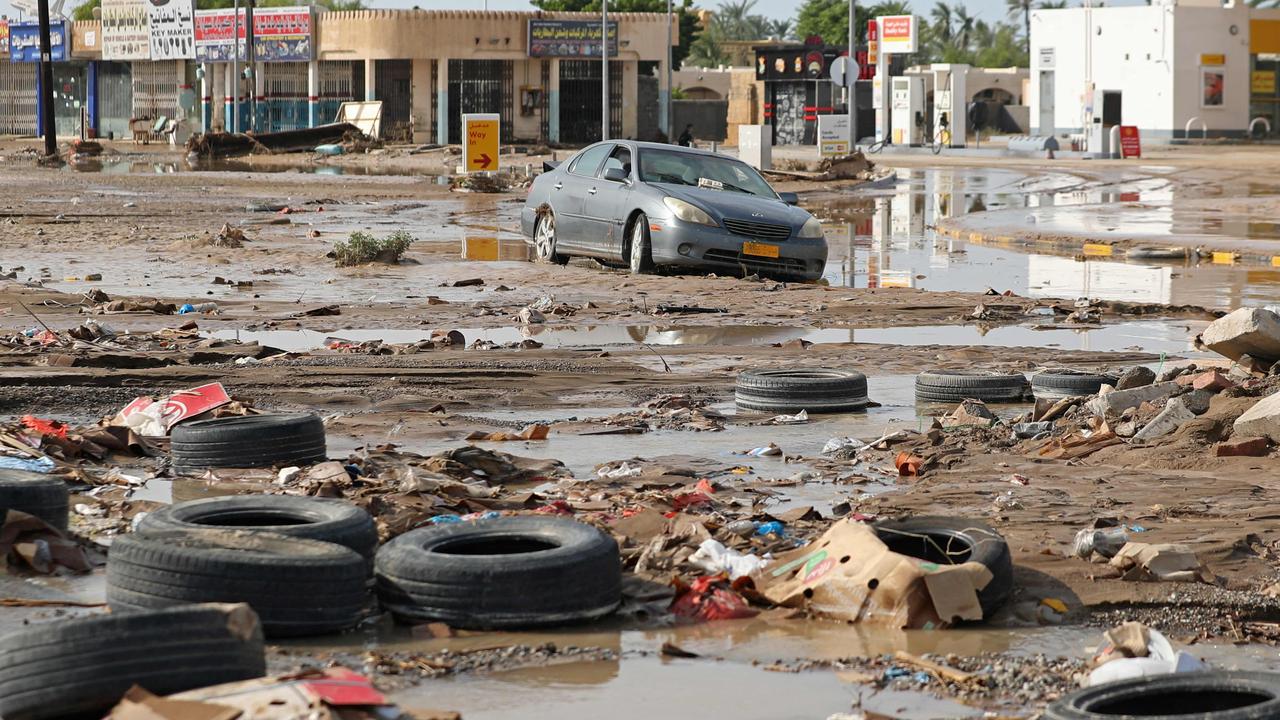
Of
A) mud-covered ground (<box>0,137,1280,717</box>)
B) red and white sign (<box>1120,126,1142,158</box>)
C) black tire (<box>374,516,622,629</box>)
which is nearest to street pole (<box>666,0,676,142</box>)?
red and white sign (<box>1120,126,1142,158</box>)

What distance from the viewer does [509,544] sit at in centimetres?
641

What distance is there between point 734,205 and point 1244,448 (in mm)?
9612

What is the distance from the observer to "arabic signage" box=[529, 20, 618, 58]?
2648 inches

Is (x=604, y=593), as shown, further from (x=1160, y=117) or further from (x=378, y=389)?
(x=1160, y=117)

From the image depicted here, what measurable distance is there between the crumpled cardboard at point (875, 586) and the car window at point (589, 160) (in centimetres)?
1352

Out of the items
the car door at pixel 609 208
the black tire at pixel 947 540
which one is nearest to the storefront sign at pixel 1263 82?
the car door at pixel 609 208

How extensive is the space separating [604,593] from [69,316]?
975 centimetres

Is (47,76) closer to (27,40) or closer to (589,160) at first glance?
(27,40)

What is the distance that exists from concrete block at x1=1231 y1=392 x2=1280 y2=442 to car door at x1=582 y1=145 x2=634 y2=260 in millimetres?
10210

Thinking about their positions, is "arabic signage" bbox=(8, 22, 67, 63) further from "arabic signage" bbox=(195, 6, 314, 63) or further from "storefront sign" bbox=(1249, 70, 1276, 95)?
"storefront sign" bbox=(1249, 70, 1276, 95)

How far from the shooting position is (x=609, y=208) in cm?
1880

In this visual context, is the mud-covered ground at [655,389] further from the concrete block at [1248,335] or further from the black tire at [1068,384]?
the concrete block at [1248,335]

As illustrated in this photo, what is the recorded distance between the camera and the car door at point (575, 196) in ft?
63.4

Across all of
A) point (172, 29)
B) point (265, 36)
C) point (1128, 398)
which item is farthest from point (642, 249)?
point (172, 29)
